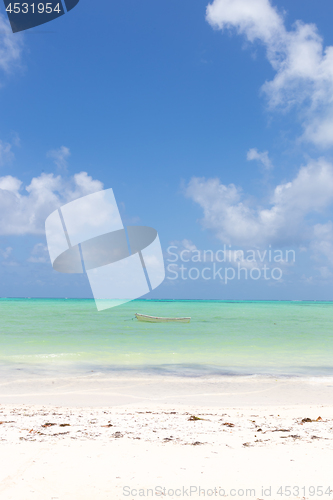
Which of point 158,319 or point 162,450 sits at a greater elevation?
point 158,319

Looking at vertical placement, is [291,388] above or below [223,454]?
below

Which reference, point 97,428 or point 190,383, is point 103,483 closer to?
point 97,428

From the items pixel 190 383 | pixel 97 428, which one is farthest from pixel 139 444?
pixel 190 383

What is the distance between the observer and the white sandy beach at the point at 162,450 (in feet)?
12.8

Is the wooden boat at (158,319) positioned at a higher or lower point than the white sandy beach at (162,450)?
higher

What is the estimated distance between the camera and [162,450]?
4977 millimetres

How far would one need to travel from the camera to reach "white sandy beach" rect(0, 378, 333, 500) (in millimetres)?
3887

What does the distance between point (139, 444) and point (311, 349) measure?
1699 cm

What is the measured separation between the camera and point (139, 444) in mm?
5227

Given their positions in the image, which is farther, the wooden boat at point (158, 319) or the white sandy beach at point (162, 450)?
the wooden boat at point (158, 319)

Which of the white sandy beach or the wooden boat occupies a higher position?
the wooden boat

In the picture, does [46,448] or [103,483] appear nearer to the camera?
[103,483]

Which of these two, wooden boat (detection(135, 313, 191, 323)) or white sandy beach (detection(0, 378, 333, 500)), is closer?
white sandy beach (detection(0, 378, 333, 500))

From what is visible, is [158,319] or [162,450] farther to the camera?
[158,319]
